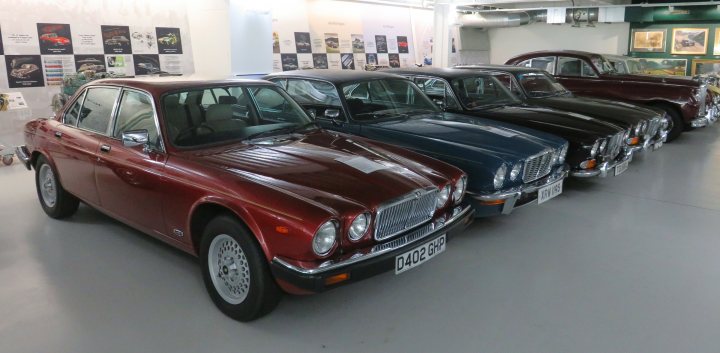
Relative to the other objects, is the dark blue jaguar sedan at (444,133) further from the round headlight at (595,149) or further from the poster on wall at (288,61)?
the poster on wall at (288,61)

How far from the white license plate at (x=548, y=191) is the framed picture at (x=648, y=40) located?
36.3 ft

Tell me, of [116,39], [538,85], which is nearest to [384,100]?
[538,85]

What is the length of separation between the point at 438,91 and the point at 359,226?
3.49 meters

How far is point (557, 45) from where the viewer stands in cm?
1423

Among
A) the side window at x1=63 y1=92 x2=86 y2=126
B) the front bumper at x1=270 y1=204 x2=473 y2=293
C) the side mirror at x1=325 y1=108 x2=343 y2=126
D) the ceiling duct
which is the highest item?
the ceiling duct

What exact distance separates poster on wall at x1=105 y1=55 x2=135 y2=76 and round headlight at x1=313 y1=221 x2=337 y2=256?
6.02 meters

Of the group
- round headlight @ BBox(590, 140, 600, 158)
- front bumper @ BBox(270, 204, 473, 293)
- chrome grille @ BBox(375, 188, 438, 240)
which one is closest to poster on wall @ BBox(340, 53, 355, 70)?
round headlight @ BBox(590, 140, 600, 158)

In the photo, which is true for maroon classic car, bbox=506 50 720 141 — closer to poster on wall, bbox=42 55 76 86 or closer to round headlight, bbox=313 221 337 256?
poster on wall, bbox=42 55 76 86

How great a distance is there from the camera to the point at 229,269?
274 centimetres

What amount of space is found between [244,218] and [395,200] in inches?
29.7

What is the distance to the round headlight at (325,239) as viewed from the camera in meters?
2.39

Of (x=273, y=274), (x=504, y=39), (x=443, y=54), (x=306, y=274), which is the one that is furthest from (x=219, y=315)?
(x=504, y=39)

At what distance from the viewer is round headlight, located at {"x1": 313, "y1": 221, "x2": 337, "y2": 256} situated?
239cm

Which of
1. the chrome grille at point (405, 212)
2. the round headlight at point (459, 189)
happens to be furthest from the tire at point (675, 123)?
the chrome grille at point (405, 212)
